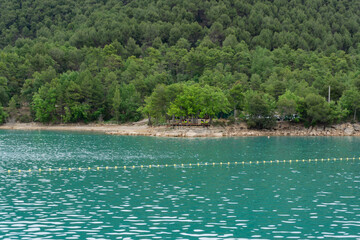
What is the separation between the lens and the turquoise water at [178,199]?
29.7m

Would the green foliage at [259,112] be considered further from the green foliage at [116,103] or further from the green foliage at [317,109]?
the green foliage at [116,103]

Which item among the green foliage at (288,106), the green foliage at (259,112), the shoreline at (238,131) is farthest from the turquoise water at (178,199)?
the green foliage at (288,106)

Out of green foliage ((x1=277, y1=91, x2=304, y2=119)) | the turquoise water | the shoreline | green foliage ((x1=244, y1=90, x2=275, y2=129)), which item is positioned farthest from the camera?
green foliage ((x1=277, y1=91, x2=304, y2=119))

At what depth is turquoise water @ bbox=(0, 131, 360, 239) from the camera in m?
29.7

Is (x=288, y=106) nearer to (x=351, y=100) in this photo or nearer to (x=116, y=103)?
(x=351, y=100)

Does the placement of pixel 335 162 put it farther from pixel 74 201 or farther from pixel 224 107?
pixel 224 107

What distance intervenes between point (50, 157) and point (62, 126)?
74.9 metres

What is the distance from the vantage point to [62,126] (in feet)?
468

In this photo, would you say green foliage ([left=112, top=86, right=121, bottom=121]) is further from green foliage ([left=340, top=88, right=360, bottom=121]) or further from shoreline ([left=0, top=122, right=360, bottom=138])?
green foliage ([left=340, top=88, right=360, bottom=121])

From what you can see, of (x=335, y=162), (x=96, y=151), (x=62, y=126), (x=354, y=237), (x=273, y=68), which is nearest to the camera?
(x=354, y=237)

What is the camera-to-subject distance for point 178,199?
128 feet

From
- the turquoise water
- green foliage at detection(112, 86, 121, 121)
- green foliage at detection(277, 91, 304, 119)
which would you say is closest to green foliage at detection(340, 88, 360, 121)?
green foliage at detection(277, 91, 304, 119)

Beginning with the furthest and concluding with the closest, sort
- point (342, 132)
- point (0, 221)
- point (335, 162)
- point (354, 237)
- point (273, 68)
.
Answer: point (273, 68)
point (342, 132)
point (335, 162)
point (0, 221)
point (354, 237)

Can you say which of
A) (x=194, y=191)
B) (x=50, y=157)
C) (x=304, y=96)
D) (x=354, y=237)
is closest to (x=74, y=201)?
(x=194, y=191)
